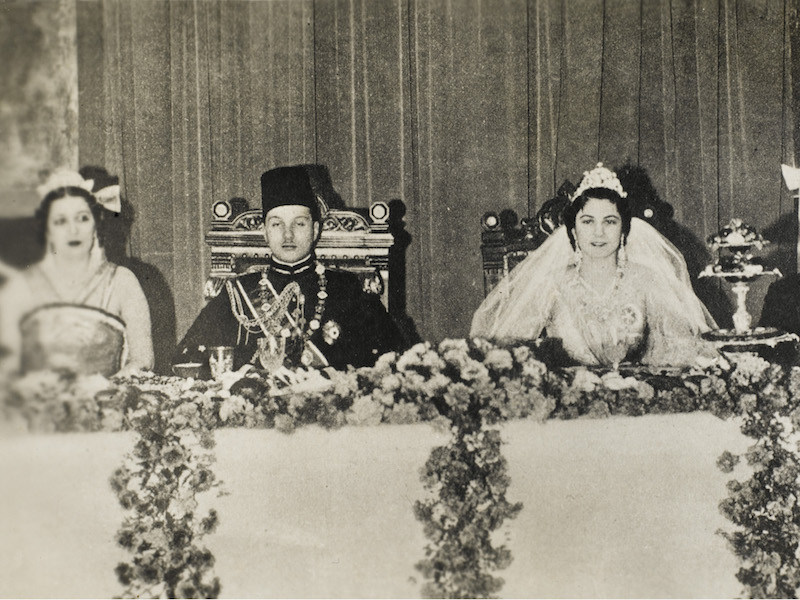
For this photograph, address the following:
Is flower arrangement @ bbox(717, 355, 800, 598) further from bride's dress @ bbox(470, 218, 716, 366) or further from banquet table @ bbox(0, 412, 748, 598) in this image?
bride's dress @ bbox(470, 218, 716, 366)

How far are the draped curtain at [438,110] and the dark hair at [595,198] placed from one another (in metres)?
0.19

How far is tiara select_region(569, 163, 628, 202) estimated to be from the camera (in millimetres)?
3326

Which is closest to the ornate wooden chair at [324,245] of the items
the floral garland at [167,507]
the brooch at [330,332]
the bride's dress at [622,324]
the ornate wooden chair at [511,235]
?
the brooch at [330,332]

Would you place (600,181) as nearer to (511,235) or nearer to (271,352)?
(511,235)

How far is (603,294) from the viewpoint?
3297mm

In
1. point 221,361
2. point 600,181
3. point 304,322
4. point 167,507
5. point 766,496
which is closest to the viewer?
point 167,507

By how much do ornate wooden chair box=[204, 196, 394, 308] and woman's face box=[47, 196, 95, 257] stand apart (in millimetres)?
503

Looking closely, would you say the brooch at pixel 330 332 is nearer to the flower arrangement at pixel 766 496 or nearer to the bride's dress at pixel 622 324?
the bride's dress at pixel 622 324

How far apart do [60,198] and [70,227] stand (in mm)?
130

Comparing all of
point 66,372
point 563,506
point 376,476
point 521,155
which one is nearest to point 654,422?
point 563,506

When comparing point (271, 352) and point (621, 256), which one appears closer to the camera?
point (271, 352)

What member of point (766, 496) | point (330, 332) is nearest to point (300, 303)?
point (330, 332)

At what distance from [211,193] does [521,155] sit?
56.6 inches

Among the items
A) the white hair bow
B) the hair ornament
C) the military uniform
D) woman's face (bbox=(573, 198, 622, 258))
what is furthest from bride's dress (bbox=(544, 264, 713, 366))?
the hair ornament
